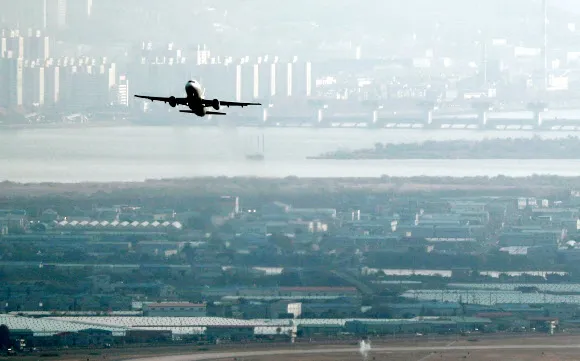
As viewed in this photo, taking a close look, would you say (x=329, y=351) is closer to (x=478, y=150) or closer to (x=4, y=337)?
(x=4, y=337)

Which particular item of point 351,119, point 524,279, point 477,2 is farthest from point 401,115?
point 524,279

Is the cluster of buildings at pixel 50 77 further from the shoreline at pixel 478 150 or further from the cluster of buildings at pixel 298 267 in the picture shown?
the shoreline at pixel 478 150

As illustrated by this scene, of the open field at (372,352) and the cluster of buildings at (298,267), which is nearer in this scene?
the open field at (372,352)

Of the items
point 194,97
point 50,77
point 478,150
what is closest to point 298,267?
point 50,77

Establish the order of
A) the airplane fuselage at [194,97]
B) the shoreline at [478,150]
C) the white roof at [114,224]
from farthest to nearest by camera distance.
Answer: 1. the shoreline at [478,150]
2. the white roof at [114,224]
3. the airplane fuselage at [194,97]

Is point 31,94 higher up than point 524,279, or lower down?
higher up

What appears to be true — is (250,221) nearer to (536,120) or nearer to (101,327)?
(101,327)

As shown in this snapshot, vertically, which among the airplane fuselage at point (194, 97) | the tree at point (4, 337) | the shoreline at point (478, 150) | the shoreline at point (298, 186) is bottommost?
the tree at point (4, 337)

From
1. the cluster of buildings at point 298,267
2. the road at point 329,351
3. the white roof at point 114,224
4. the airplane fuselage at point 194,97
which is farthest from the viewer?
the white roof at point 114,224

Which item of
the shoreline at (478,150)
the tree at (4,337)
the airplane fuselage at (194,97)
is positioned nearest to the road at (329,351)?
the tree at (4,337)

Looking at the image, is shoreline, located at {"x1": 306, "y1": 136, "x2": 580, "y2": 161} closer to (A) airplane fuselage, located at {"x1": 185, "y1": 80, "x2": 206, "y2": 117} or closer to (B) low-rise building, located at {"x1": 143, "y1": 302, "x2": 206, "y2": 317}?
(B) low-rise building, located at {"x1": 143, "y1": 302, "x2": 206, "y2": 317}
